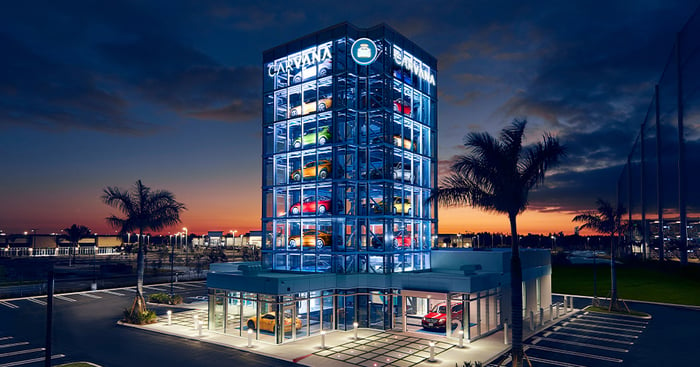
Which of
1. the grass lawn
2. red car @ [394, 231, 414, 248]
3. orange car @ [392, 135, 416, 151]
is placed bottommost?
the grass lawn

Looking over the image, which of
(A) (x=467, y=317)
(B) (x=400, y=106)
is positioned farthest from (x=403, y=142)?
→ (A) (x=467, y=317)

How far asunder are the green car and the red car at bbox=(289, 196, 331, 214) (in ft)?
14.9

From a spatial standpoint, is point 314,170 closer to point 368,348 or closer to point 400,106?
point 400,106

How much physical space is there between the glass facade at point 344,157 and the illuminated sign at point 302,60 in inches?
3.8

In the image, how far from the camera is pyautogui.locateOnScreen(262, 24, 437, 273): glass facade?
34.2m

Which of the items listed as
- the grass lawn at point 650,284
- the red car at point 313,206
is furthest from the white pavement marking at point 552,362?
the grass lawn at point 650,284

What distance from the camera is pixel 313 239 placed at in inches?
1373

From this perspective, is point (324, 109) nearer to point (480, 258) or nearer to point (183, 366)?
point (480, 258)

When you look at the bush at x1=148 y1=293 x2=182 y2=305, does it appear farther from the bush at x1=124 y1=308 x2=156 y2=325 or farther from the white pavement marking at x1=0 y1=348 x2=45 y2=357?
the white pavement marking at x1=0 y1=348 x2=45 y2=357

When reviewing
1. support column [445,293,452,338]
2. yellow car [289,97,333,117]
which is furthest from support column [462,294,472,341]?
yellow car [289,97,333,117]

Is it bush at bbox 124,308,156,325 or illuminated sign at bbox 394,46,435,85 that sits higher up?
illuminated sign at bbox 394,46,435,85

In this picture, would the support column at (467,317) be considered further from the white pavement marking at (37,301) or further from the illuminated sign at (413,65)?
the white pavement marking at (37,301)

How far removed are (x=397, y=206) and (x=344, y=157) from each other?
5819mm

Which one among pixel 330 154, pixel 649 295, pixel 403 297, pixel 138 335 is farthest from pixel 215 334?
pixel 649 295
